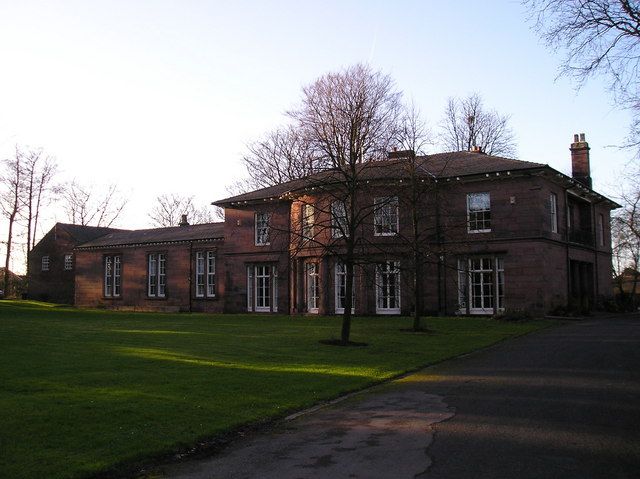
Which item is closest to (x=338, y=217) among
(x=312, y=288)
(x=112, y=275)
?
(x=312, y=288)

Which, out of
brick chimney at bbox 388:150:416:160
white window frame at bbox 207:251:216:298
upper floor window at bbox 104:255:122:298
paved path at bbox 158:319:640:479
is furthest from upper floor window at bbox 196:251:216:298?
paved path at bbox 158:319:640:479

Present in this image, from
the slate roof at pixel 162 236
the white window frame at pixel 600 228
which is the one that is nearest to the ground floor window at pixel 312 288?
the slate roof at pixel 162 236

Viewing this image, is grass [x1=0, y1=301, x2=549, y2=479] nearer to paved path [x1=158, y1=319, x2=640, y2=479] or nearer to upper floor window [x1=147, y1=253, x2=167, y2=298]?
paved path [x1=158, y1=319, x2=640, y2=479]

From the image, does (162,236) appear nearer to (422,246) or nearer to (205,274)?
(205,274)

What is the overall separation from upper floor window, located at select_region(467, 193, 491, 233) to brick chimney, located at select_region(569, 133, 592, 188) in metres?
10.7

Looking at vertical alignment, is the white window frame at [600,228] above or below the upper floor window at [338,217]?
above

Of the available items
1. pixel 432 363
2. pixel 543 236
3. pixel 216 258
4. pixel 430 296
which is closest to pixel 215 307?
pixel 216 258

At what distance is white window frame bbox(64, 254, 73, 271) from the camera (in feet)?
175

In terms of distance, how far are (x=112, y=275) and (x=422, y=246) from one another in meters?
34.2

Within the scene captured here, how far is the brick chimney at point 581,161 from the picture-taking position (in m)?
36.3

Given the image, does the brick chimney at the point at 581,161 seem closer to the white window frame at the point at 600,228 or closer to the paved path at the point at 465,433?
the white window frame at the point at 600,228

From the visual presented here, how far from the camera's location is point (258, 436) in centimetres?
746

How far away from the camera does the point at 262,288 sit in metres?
36.7

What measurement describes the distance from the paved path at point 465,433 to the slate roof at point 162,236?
3147 cm
